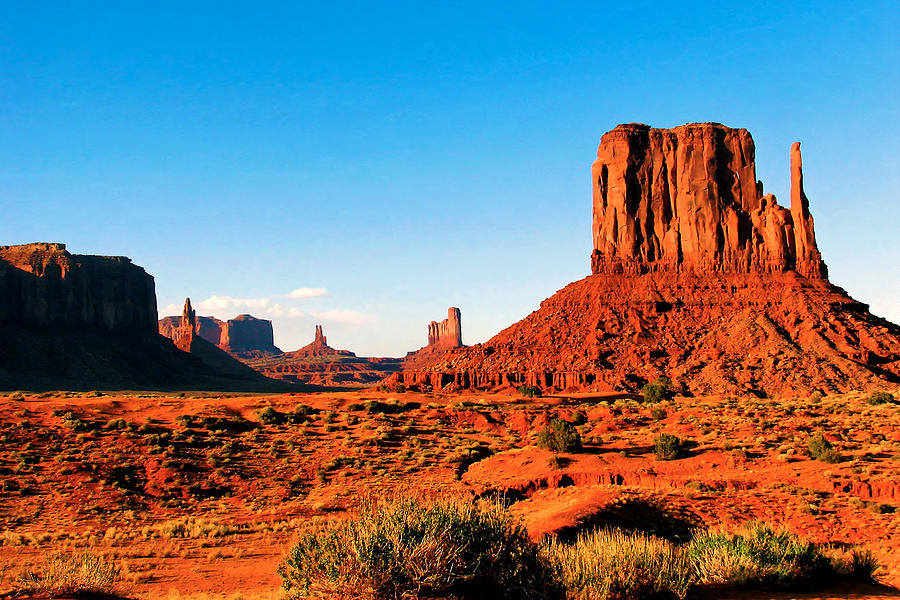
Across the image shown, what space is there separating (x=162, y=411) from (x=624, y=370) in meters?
39.3

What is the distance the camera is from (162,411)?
38.2 m

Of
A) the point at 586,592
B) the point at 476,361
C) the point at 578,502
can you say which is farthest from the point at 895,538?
the point at 476,361

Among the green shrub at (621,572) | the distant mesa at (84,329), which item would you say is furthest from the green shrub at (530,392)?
the distant mesa at (84,329)

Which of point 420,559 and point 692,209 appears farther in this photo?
point 692,209

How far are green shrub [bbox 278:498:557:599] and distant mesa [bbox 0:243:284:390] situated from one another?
294ft

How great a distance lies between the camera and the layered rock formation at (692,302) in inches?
2406

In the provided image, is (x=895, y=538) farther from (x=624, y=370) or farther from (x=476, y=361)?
(x=476, y=361)

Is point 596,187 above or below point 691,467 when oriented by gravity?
above

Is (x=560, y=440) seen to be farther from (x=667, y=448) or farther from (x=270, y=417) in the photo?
(x=270, y=417)

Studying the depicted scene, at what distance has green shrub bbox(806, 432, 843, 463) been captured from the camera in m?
25.3

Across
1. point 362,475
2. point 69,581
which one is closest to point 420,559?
point 69,581

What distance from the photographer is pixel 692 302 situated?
72.8 metres

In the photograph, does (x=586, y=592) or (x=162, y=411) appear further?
(x=162, y=411)

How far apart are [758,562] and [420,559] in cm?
609
